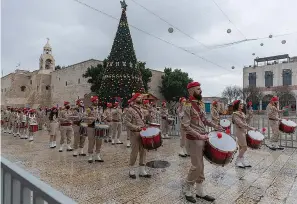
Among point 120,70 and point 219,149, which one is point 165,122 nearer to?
point 120,70

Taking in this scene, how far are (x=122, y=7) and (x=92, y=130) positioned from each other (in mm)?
11221

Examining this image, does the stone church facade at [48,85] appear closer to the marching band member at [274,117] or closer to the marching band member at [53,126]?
the marching band member at [53,126]

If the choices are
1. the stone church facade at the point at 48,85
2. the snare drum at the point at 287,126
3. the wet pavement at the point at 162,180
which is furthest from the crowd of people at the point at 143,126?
the stone church facade at the point at 48,85

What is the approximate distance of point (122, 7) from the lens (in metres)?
16.1

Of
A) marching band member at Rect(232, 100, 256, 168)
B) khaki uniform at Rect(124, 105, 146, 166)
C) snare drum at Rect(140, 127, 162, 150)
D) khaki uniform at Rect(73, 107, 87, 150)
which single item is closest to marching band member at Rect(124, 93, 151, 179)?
khaki uniform at Rect(124, 105, 146, 166)

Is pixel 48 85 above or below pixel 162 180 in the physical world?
above

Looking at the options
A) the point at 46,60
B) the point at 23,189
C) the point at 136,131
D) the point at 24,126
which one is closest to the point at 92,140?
the point at 136,131

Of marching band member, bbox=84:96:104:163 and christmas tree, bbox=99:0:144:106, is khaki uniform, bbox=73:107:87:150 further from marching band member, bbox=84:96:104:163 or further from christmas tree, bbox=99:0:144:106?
christmas tree, bbox=99:0:144:106

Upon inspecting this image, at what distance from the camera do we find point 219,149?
4105 mm

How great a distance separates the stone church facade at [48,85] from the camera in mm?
34812

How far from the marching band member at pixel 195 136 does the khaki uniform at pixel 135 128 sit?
1542mm

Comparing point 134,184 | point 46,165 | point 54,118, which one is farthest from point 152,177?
point 54,118

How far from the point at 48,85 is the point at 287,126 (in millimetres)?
42883

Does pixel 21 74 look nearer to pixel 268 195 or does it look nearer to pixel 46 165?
pixel 46 165
